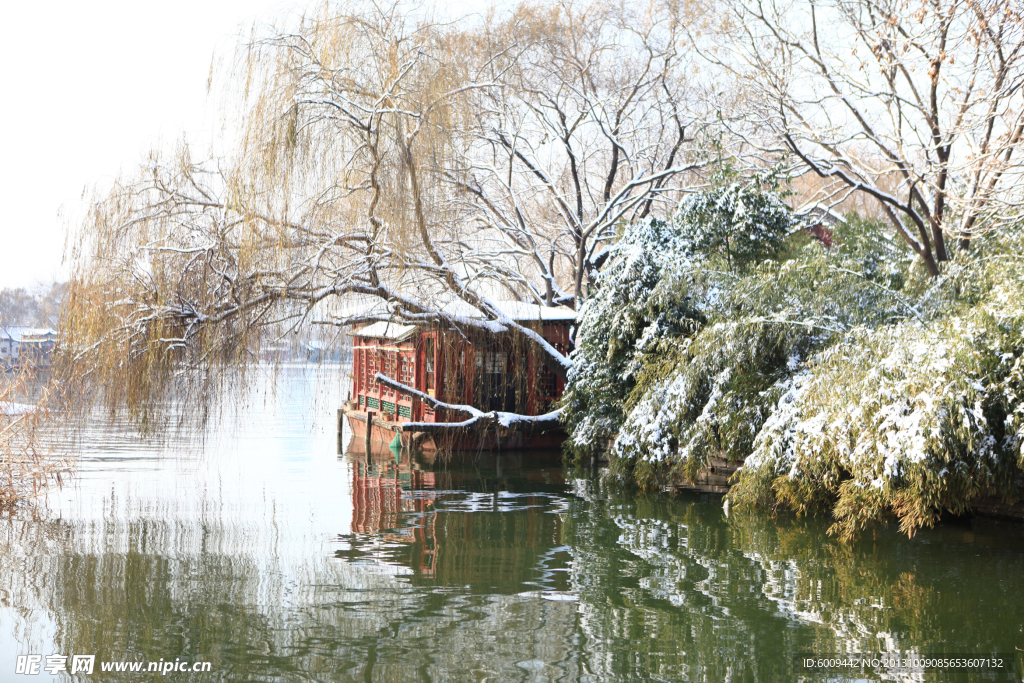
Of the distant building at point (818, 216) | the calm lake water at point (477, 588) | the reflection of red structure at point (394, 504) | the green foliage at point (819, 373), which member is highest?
the distant building at point (818, 216)

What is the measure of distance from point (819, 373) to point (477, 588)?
5621mm

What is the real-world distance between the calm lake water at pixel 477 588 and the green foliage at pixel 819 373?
816 mm

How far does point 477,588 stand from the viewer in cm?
820

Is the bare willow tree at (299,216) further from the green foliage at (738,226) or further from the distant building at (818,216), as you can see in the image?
the distant building at (818,216)

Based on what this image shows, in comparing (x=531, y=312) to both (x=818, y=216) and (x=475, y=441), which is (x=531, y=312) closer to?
(x=475, y=441)

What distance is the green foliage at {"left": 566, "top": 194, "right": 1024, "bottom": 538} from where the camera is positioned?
915 centimetres

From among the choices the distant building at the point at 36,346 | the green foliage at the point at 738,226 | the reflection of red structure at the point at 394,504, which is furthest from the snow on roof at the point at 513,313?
the distant building at the point at 36,346

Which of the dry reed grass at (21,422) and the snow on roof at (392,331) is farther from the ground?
the snow on roof at (392,331)

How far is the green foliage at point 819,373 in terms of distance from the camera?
360 inches

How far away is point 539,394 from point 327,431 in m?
10.0

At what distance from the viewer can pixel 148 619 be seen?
7020mm

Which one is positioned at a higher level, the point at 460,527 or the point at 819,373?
the point at 819,373

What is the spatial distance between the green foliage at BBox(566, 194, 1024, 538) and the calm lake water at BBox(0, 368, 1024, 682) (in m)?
0.82

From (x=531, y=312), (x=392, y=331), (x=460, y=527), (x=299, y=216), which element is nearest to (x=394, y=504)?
(x=460, y=527)
